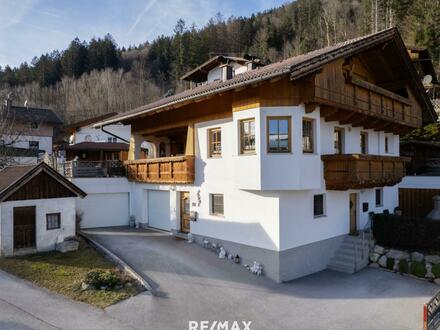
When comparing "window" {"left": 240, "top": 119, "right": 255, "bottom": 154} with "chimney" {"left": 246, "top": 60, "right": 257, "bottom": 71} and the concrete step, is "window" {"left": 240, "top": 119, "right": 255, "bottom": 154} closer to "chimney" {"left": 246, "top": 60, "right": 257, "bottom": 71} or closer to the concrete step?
the concrete step

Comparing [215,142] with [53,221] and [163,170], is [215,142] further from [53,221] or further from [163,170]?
[53,221]

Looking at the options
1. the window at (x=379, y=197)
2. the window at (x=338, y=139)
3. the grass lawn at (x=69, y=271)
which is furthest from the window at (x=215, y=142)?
the window at (x=379, y=197)

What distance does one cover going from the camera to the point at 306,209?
45.0 ft

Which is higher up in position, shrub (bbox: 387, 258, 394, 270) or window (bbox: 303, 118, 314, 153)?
window (bbox: 303, 118, 314, 153)

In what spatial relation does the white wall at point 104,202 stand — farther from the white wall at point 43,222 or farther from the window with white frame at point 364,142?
the window with white frame at point 364,142

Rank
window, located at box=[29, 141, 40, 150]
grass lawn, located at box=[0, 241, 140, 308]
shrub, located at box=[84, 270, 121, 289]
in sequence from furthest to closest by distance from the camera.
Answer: window, located at box=[29, 141, 40, 150] < shrub, located at box=[84, 270, 121, 289] < grass lawn, located at box=[0, 241, 140, 308]

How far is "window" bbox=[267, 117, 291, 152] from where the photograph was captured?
502 inches

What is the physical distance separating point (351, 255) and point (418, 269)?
2494mm

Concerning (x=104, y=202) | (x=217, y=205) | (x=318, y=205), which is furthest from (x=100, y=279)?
(x=104, y=202)

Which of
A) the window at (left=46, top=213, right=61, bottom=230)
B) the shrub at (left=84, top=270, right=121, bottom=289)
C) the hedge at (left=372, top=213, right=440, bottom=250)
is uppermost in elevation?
the window at (left=46, top=213, right=61, bottom=230)

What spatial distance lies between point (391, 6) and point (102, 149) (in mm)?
38660

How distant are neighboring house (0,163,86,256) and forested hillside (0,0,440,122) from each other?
115 ft

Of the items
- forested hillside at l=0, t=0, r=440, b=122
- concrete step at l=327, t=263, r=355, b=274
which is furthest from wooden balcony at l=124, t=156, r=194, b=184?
forested hillside at l=0, t=0, r=440, b=122

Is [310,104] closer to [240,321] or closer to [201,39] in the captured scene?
[240,321]
